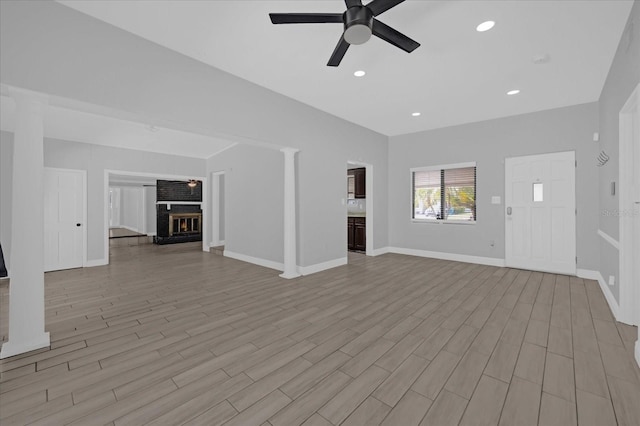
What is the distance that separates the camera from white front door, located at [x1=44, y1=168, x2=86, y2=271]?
210 inches

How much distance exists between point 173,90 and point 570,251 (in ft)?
21.8

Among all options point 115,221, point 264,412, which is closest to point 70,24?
point 264,412

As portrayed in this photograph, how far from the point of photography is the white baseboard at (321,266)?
4855mm

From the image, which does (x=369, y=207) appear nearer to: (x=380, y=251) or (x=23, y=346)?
(x=380, y=251)

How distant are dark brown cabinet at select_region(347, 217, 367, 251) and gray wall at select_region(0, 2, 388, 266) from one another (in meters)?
1.42

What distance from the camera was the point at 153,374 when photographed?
→ 202cm

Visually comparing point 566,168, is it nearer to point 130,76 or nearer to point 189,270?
point 130,76

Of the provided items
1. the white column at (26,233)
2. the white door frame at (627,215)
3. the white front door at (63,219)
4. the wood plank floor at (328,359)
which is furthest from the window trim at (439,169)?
the white front door at (63,219)

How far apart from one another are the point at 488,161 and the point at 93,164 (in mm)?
8417

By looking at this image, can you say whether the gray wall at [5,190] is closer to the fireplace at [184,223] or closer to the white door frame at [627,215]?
the fireplace at [184,223]

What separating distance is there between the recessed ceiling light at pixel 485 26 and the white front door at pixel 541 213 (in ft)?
11.2

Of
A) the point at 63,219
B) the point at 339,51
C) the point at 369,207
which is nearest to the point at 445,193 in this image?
the point at 369,207

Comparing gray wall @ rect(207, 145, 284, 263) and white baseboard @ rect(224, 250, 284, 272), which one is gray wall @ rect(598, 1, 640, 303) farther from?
white baseboard @ rect(224, 250, 284, 272)

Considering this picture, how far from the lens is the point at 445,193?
6297 mm
